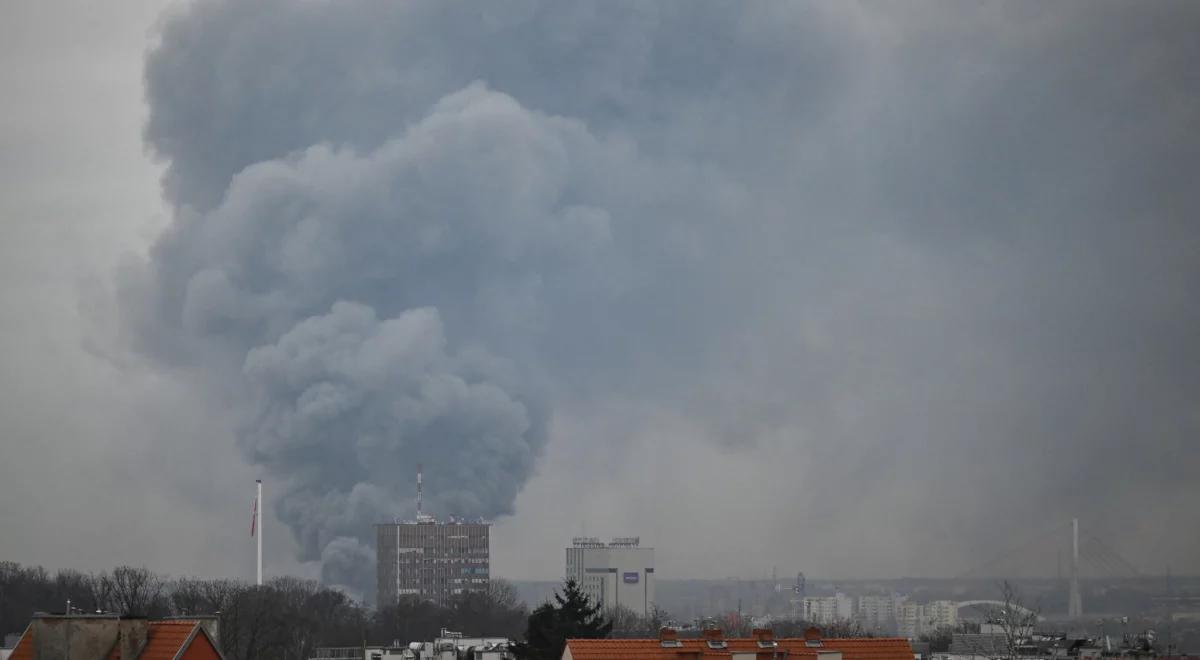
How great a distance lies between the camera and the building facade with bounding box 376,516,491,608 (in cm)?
19325

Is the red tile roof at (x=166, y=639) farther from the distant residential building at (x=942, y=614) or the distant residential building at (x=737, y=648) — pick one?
the distant residential building at (x=942, y=614)

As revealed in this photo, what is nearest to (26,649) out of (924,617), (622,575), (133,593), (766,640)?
(766,640)

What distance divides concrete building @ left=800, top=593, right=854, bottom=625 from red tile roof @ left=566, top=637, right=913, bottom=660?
123 metres

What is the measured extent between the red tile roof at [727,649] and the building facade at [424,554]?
15608 centimetres

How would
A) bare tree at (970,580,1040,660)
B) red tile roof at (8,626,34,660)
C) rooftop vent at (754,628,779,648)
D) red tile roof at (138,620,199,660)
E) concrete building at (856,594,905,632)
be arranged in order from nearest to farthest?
red tile roof at (138,620,199,660) < red tile roof at (8,626,34,660) < rooftop vent at (754,628,779,648) < bare tree at (970,580,1040,660) < concrete building at (856,594,905,632)

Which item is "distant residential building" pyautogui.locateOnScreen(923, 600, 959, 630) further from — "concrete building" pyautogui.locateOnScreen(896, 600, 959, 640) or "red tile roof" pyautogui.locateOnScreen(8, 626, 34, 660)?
"red tile roof" pyautogui.locateOnScreen(8, 626, 34, 660)

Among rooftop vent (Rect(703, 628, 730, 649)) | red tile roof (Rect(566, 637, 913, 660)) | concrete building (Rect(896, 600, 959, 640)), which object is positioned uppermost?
rooftop vent (Rect(703, 628, 730, 649))

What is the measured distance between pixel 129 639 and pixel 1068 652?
5210 cm

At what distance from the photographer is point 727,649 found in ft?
113

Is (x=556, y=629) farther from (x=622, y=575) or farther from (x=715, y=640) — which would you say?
(x=622, y=575)

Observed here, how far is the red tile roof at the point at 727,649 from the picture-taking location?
3306 centimetres

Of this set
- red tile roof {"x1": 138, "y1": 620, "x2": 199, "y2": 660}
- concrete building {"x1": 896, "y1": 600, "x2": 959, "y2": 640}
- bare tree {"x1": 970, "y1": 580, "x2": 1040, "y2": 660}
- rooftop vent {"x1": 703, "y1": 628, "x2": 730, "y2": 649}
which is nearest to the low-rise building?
red tile roof {"x1": 138, "y1": 620, "x2": 199, "y2": 660}

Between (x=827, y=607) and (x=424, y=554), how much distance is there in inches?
1910

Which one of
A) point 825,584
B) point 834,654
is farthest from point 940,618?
point 834,654
